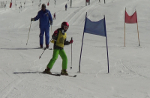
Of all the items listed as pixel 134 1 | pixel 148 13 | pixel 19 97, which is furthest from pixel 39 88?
pixel 134 1

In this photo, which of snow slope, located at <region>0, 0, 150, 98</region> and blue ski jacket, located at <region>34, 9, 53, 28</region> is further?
blue ski jacket, located at <region>34, 9, 53, 28</region>

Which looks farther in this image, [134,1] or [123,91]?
[134,1]

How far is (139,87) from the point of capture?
5.19 meters

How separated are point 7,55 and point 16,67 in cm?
193

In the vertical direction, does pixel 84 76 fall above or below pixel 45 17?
below

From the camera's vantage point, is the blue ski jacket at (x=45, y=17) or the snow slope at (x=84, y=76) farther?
the blue ski jacket at (x=45, y=17)

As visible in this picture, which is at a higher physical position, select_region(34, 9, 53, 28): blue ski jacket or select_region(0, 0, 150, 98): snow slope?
select_region(34, 9, 53, 28): blue ski jacket

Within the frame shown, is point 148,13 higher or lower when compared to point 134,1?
lower

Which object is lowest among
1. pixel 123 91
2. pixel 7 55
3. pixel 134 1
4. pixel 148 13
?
pixel 123 91

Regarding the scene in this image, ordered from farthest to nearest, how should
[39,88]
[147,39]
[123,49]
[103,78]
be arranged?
[147,39], [123,49], [103,78], [39,88]

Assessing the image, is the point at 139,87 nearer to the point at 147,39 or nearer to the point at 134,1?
the point at 147,39

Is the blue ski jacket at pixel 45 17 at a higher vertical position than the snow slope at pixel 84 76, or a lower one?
higher

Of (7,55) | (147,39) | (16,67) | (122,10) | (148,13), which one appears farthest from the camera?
(122,10)

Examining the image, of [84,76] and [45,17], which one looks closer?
[84,76]
